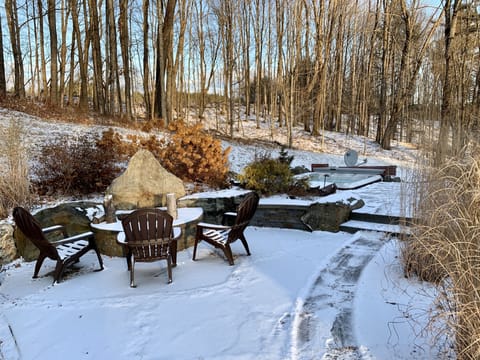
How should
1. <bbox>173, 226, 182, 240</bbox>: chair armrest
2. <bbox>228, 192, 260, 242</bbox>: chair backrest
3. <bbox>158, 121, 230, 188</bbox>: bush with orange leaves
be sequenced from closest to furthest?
<bbox>173, 226, 182, 240</bbox>: chair armrest → <bbox>228, 192, 260, 242</bbox>: chair backrest → <bbox>158, 121, 230, 188</bbox>: bush with orange leaves

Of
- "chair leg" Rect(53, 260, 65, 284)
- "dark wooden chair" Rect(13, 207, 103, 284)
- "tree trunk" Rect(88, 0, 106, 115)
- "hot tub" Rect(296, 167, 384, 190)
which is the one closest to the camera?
"dark wooden chair" Rect(13, 207, 103, 284)

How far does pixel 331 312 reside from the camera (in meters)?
2.68

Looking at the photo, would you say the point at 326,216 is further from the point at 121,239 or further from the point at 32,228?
the point at 32,228

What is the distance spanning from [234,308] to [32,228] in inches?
91.0

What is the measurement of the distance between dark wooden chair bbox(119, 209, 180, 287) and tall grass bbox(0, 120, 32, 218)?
2849mm

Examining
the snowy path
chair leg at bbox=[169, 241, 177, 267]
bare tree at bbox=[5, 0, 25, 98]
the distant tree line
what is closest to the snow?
the snowy path

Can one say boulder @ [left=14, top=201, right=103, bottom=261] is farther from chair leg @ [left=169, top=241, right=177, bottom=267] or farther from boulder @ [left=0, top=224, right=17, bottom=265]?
chair leg @ [left=169, top=241, right=177, bottom=267]

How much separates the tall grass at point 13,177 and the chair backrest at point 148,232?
286cm

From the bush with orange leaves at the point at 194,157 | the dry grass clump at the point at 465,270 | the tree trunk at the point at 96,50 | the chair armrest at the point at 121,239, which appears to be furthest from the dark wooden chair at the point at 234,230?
the tree trunk at the point at 96,50

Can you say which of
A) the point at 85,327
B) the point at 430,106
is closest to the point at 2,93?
the point at 85,327

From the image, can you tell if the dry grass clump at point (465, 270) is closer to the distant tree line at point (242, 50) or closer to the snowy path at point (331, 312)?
the snowy path at point (331, 312)

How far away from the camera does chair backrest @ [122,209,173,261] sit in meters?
3.45

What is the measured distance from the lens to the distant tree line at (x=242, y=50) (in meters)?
14.4

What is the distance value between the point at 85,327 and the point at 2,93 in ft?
42.9
